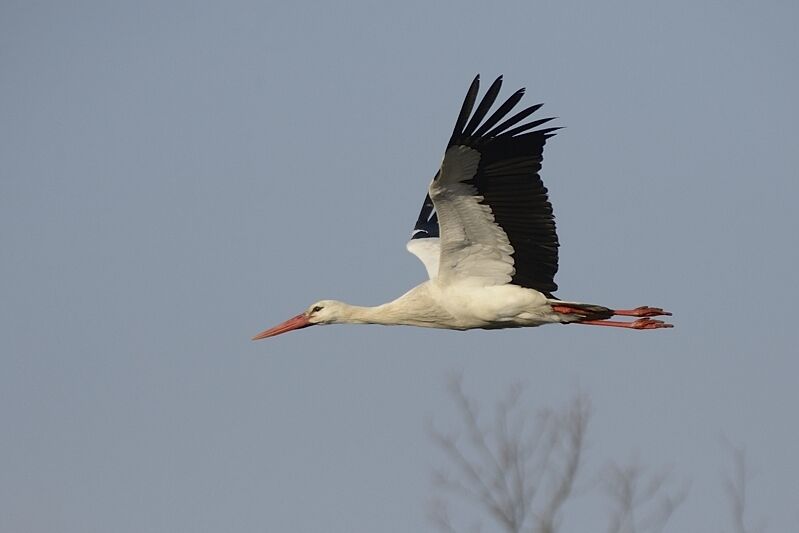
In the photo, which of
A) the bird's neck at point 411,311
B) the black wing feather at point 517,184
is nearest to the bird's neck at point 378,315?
the bird's neck at point 411,311

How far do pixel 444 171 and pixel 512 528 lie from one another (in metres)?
5.30

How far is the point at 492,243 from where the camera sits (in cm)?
1495

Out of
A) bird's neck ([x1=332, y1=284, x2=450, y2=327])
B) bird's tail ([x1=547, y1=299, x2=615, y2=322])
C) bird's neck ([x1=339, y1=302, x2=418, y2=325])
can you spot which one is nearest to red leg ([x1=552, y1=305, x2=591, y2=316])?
bird's tail ([x1=547, y1=299, x2=615, y2=322])

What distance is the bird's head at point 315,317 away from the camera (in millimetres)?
16344

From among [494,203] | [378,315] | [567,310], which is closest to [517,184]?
[494,203]

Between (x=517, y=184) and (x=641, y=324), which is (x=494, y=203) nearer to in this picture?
(x=517, y=184)

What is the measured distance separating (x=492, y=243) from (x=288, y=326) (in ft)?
9.27

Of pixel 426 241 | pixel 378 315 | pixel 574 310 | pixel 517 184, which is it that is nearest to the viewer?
pixel 517 184

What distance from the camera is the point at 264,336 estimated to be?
56.1 ft

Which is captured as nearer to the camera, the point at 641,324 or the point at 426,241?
the point at 641,324

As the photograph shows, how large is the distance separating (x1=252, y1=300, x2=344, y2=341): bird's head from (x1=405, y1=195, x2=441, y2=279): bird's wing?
95 cm

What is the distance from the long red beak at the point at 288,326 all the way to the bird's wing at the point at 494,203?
2000 millimetres

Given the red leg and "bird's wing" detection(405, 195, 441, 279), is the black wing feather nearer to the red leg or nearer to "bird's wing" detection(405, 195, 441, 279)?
the red leg

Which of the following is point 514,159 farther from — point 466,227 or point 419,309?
point 419,309
